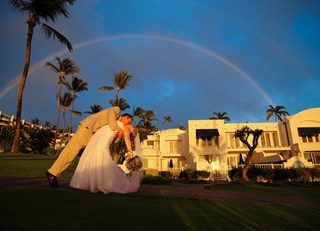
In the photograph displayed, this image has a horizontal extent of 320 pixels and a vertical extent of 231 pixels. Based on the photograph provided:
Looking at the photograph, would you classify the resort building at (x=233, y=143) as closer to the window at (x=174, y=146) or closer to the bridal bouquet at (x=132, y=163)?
the window at (x=174, y=146)

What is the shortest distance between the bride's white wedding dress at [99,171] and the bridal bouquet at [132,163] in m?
0.37

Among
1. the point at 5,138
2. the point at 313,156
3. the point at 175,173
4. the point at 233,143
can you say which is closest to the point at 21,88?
the point at 5,138

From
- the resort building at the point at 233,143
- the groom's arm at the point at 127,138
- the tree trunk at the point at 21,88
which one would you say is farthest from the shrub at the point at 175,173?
the groom's arm at the point at 127,138

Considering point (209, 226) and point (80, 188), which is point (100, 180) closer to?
point (80, 188)

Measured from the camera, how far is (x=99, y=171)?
4.14 m

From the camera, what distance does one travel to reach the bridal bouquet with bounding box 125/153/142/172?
4836 millimetres

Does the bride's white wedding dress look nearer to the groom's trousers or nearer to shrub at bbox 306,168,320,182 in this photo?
the groom's trousers

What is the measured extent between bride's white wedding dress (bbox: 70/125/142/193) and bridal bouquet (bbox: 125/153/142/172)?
367 millimetres

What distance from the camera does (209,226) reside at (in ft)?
7.84

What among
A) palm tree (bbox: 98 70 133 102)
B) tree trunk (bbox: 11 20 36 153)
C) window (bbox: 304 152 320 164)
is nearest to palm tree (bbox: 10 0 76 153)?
tree trunk (bbox: 11 20 36 153)

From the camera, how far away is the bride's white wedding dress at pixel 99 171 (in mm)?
4117

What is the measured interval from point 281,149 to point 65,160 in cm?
2949

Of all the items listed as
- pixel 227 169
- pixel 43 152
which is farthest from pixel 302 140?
pixel 43 152

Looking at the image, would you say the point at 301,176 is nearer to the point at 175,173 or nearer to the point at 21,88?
the point at 175,173
